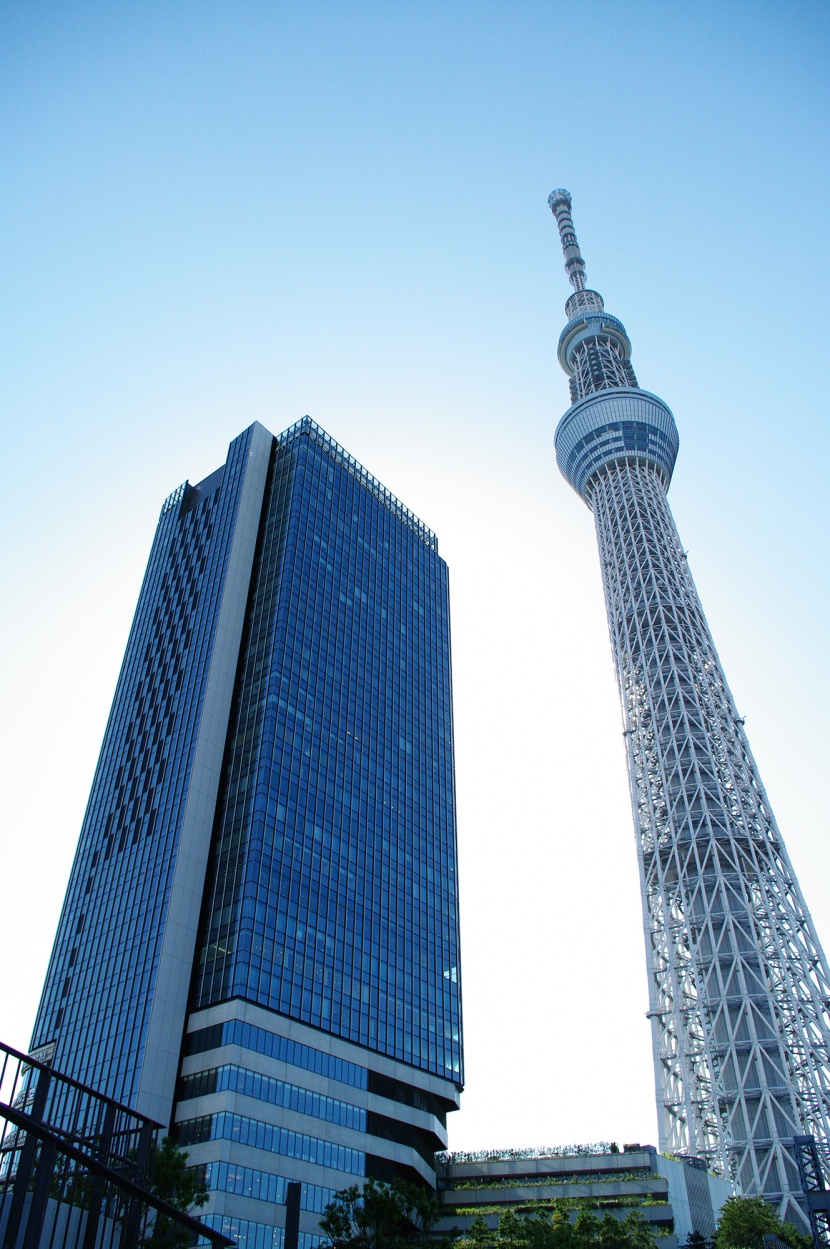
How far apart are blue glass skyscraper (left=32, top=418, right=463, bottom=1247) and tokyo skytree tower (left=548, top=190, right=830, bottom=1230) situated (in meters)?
24.9

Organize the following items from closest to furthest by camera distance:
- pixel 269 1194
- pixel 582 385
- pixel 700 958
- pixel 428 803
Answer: pixel 269 1194 → pixel 700 958 → pixel 428 803 → pixel 582 385

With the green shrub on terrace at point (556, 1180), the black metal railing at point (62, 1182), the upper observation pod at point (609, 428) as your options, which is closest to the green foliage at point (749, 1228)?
the green shrub on terrace at point (556, 1180)

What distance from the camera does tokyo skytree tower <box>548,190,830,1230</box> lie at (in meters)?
91.1

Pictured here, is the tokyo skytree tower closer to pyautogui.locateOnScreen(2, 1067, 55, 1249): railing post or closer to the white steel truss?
the white steel truss

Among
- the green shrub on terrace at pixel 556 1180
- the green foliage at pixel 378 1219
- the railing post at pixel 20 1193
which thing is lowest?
the railing post at pixel 20 1193

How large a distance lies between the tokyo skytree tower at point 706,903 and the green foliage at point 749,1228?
17865 mm

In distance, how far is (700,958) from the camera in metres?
102

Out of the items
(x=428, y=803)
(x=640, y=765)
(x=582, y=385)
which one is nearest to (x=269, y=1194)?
(x=428, y=803)

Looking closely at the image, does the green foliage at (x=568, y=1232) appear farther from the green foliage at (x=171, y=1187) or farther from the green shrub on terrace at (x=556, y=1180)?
the green foliage at (x=171, y=1187)

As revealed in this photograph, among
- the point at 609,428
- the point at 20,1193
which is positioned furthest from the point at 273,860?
the point at 609,428

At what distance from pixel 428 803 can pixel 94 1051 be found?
150 feet

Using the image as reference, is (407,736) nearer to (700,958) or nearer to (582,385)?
(700,958)

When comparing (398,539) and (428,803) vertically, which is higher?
(398,539)

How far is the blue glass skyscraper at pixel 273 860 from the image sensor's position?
242 ft
